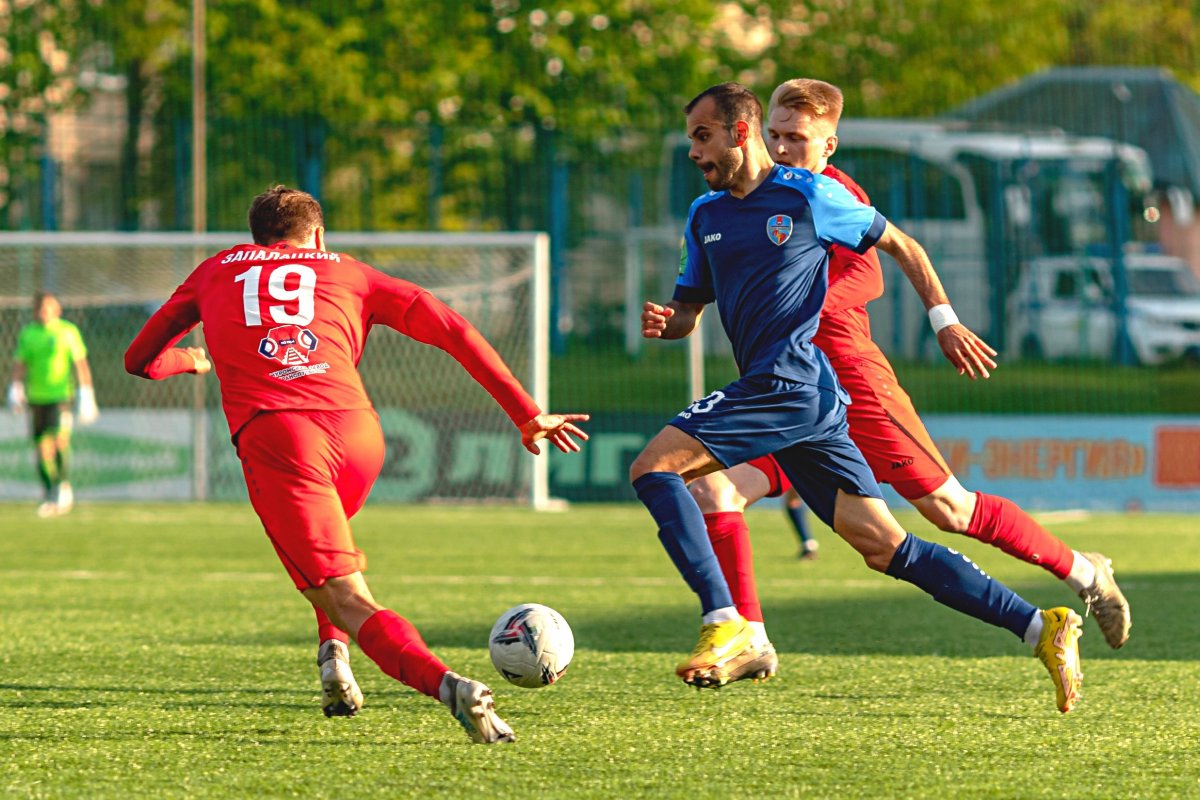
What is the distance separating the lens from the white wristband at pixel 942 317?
559 cm

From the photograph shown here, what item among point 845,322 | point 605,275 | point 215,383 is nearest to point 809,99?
point 845,322

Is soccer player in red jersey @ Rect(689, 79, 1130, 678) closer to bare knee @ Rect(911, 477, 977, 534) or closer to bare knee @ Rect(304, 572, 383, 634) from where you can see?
bare knee @ Rect(911, 477, 977, 534)

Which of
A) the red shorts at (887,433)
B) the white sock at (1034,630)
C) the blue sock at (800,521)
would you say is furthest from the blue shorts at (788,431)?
the blue sock at (800,521)

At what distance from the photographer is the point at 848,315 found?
20.9 feet

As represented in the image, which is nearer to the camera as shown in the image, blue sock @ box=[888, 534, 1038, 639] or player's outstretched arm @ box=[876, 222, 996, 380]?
player's outstretched arm @ box=[876, 222, 996, 380]

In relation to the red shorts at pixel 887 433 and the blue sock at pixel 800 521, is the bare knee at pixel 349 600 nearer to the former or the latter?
the red shorts at pixel 887 433

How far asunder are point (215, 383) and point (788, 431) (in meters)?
12.5

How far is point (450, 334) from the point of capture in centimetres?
535

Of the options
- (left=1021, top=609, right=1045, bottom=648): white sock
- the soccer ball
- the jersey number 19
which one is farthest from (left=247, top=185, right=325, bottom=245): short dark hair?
(left=1021, top=609, right=1045, bottom=648): white sock

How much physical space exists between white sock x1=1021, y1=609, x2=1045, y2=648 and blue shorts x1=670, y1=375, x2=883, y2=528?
2.05 ft

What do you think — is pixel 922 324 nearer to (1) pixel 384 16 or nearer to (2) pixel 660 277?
(2) pixel 660 277

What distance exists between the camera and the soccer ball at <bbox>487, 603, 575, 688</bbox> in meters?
5.63

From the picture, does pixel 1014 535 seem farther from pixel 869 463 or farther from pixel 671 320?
pixel 671 320

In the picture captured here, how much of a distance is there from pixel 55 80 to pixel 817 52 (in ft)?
44.4
